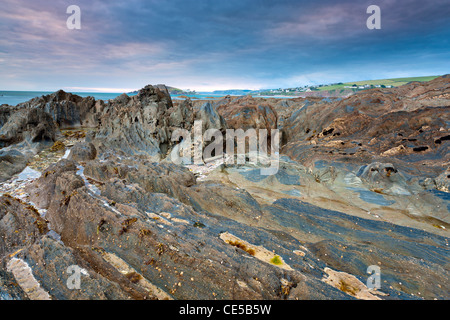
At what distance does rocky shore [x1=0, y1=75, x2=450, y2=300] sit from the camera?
543 centimetres

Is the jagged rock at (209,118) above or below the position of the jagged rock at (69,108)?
below

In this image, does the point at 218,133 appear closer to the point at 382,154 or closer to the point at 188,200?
the point at 188,200

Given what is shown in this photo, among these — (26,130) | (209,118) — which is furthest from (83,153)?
(26,130)

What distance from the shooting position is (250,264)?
5.90 meters

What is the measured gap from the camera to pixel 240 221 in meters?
10.7

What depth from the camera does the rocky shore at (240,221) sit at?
214 inches

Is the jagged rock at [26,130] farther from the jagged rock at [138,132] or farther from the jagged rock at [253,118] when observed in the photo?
the jagged rock at [253,118]

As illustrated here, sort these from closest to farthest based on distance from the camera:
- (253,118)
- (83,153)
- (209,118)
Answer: (83,153), (209,118), (253,118)

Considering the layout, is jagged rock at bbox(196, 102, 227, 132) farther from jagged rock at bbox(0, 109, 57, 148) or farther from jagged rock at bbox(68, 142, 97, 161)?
jagged rock at bbox(0, 109, 57, 148)

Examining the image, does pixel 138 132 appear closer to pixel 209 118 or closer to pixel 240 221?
pixel 209 118

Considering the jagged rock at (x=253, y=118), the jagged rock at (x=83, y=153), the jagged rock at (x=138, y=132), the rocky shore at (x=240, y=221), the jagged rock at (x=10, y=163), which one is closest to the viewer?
the rocky shore at (x=240, y=221)

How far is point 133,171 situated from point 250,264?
1158 centimetres

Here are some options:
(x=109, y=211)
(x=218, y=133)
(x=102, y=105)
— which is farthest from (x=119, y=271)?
(x=102, y=105)

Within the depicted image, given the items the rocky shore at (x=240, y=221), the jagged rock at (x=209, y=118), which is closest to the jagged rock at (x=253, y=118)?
the jagged rock at (x=209, y=118)
